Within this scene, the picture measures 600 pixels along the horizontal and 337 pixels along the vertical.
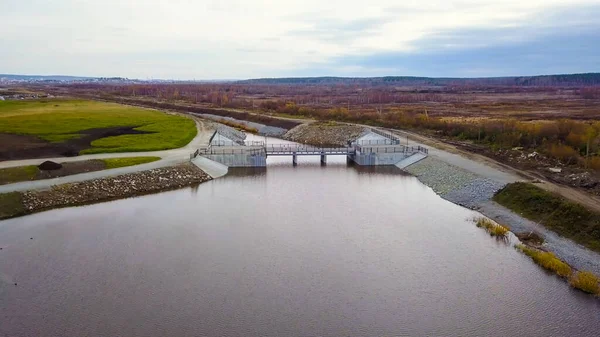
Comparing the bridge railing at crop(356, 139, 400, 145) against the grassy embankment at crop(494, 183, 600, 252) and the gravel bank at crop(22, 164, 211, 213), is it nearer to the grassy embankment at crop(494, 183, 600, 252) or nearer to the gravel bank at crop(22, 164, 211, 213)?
the gravel bank at crop(22, 164, 211, 213)

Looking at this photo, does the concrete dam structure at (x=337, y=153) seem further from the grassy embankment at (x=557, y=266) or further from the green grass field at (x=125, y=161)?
the grassy embankment at (x=557, y=266)

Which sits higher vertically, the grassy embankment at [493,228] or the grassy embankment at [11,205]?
the grassy embankment at [11,205]

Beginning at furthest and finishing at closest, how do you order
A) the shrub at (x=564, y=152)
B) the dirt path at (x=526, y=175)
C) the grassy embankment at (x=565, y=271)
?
the shrub at (x=564, y=152), the dirt path at (x=526, y=175), the grassy embankment at (x=565, y=271)

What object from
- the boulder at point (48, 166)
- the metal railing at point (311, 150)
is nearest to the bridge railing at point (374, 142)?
the metal railing at point (311, 150)

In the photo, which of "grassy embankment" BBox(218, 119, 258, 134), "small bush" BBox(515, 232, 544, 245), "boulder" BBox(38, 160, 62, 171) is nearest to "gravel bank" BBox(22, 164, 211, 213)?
"boulder" BBox(38, 160, 62, 171)

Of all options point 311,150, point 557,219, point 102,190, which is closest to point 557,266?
point 557,219
